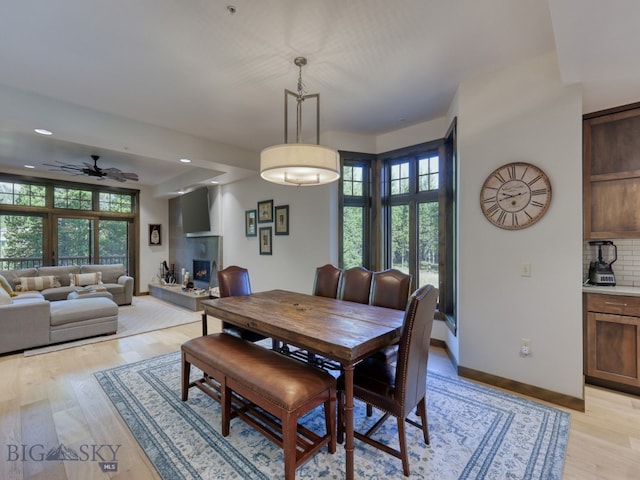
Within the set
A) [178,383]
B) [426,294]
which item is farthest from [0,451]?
[426,294]

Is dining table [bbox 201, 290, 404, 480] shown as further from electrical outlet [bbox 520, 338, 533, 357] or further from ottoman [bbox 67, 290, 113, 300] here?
ottoman [bbox 67, 290, 113, 300]

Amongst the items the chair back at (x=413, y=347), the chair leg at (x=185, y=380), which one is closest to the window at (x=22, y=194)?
the chair leg at (x=185, y=380)

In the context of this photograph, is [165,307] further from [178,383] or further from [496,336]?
[496,336]

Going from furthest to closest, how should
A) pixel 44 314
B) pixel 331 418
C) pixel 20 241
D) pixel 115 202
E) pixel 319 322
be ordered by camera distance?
pixel 115 202, pixel 20 241, pixel 44 314, pixel 319 322, pixel 331 418

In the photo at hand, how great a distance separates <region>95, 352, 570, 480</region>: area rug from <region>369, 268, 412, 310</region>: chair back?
2.76ft

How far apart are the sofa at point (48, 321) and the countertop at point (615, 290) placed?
5.67 meters

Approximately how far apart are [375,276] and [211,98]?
8.34 ft

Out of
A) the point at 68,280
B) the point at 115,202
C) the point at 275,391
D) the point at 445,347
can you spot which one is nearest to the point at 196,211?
the point at 115,202

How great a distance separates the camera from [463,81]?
9.20ft

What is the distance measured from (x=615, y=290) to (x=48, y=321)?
614 cm

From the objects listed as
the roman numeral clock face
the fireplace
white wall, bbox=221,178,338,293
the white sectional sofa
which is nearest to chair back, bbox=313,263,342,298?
white wall, bbox=221,178,338,293

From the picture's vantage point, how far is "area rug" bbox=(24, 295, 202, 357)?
152 inches

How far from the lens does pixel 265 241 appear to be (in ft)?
17.3

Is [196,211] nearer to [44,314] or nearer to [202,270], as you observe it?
[202,270]
